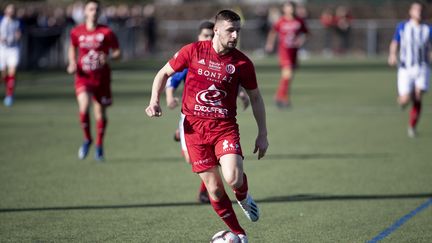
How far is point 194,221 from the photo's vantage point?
9492mm

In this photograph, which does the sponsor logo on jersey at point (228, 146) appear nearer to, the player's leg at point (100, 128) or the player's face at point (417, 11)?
the player's leg at point (100, 128)

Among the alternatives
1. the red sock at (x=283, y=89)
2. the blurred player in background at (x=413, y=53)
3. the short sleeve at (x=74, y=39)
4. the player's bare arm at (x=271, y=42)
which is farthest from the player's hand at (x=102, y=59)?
the player's bare arm at (x=271, y=42)

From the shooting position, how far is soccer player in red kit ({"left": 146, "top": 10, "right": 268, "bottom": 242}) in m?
7.97

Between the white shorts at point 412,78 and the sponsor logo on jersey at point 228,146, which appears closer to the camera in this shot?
the sponsor logo on jersey at point 228,146

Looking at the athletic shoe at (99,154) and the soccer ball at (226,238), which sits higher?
the soccer ball at (226,238)

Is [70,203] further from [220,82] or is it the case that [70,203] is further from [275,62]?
[275,62]

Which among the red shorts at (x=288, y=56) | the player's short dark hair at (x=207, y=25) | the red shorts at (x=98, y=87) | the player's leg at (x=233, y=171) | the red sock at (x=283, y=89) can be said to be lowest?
the red sock at (x=283, y=89)

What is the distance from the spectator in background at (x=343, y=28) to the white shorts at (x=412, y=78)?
35.7 meters

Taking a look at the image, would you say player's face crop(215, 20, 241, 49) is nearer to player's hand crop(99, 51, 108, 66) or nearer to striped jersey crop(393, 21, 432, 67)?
player's hand crop(99, 51, 108, 66)

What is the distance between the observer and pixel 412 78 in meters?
16.6

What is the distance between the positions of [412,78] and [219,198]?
945 centimetres

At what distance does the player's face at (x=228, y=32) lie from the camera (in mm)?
7797

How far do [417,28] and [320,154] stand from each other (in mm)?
3575

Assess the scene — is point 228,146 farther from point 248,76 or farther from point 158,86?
point 158,86
